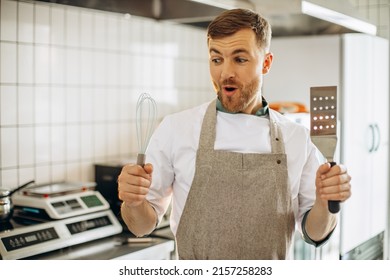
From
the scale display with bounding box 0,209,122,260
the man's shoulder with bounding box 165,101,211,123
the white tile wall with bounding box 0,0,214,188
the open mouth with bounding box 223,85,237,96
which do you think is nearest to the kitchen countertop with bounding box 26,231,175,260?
the scale display with bounding box 0,209,122,260

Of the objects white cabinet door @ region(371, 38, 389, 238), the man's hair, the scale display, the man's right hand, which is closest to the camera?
the man's right hand

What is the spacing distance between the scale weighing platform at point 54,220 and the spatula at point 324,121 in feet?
2.28

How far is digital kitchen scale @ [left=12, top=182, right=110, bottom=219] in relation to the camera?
1434mm

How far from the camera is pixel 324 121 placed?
1033 millimetres

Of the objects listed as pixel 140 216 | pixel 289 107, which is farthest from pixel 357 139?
pixel 140 216

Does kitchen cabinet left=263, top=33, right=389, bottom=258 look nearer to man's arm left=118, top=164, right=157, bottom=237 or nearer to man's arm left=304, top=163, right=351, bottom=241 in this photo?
man's arm left=304, top=163, right=351, bottom=241

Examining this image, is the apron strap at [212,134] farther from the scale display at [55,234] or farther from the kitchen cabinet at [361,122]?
the scale display at [55,234]

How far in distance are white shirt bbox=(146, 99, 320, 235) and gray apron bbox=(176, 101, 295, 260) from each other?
2 cm

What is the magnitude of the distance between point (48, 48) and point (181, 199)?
0.75 meters

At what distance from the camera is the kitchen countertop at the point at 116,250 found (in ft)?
4.45

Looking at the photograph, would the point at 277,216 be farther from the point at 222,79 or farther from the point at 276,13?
the point at 276,13

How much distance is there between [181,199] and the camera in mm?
1107

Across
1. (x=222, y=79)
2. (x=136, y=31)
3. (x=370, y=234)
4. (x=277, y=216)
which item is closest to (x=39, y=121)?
(x=136, y=31)
